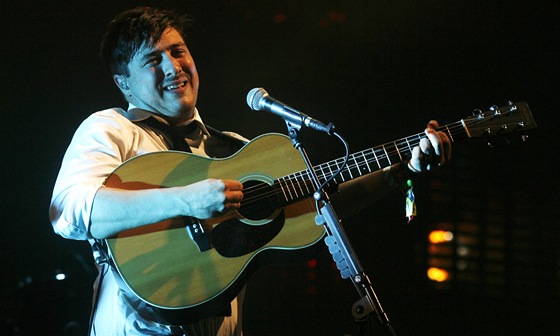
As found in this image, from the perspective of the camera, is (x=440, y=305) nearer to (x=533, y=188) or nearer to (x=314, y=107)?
(x=533, y=188)

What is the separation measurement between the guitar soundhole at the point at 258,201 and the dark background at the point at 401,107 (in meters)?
1.38

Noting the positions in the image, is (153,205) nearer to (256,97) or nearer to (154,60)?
(256,97)

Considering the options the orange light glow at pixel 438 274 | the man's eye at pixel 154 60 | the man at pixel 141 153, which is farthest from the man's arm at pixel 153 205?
the orange light glow at pixel 438 274

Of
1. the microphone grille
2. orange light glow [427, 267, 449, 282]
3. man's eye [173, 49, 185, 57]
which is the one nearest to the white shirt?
man's eye [173, 49, 185, 57]

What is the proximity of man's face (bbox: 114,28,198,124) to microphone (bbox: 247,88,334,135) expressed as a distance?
510 millimetres

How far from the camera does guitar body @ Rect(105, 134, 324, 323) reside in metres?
2.09

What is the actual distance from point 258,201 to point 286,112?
1.36ft

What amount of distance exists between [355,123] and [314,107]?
0.30 metres

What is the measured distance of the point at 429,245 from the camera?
13.5ft

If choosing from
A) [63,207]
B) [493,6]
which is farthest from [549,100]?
[63,207]

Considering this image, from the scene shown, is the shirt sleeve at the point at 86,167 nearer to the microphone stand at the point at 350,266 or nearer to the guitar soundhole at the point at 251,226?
the guitar soundhole at the point at 251,226

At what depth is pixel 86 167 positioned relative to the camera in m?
2.19

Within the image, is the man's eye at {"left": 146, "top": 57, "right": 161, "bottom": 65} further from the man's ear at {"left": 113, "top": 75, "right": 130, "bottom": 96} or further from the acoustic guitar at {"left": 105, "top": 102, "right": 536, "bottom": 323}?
the acoustic guitar at {"left": 105, "top": 102, "right": 536, "bottom": 323}

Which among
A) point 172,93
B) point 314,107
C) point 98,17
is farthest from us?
point 314,107
